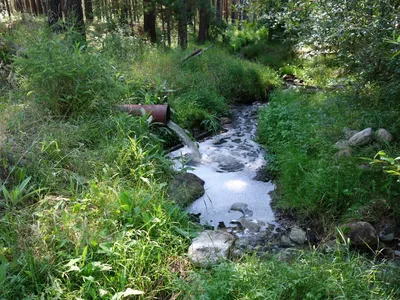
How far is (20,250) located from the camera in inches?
97.9

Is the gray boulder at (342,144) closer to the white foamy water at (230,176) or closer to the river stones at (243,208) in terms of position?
the white foamy water at (230,176)

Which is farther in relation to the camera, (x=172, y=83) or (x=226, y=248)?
(x=172, y=83)

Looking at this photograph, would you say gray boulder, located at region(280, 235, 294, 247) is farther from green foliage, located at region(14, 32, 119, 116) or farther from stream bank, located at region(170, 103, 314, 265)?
green foliage, located at region(14, 32, 119, 116)

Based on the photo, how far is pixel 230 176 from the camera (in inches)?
191

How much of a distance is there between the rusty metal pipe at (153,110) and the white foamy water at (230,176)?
57 cm

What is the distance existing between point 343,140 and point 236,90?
411 centimetres

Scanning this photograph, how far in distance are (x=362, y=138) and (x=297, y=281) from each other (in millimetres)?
2371

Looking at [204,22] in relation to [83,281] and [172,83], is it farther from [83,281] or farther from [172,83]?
[83,281]

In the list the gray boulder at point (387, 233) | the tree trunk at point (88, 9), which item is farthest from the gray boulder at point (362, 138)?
the tree trunk at point (88, 9)

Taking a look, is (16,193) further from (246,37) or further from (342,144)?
(246,37)

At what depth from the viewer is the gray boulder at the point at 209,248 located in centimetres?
280

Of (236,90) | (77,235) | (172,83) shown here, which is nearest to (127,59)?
(172,83)

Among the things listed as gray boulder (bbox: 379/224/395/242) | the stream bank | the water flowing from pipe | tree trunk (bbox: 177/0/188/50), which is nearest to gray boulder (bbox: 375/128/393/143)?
gray boulder (bbox: 379/224/395/242)

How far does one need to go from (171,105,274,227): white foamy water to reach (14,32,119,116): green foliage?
1424 millimetres
